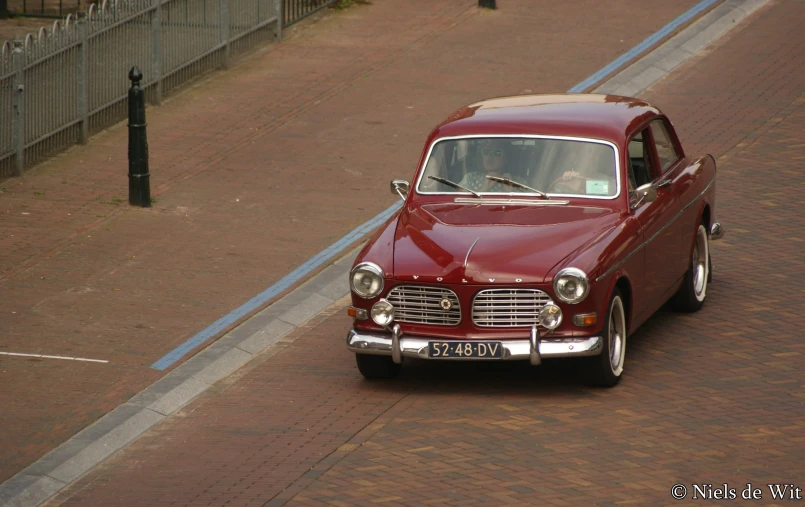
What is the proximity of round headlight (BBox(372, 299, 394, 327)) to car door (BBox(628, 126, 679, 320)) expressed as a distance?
6.11 feet

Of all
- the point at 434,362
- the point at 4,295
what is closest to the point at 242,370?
the point at 434,362

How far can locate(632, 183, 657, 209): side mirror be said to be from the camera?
32.4 ft

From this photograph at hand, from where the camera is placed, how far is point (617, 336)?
372 inches

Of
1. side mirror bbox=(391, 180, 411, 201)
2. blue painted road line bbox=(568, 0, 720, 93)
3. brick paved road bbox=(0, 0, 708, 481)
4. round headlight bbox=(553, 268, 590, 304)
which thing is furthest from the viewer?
blue painted road line bbox=(568, 0, 720, 93)

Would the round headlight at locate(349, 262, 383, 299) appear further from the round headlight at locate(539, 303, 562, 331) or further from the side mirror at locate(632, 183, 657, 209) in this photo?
the side mirror at locate(632, 183, 657, 209)

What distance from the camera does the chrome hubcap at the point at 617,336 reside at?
30.8 feet

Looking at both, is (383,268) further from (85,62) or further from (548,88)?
(548,88)

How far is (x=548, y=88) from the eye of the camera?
1805cm

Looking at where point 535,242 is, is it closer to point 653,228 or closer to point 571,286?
point 571,286

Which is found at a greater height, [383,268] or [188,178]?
[383,268]

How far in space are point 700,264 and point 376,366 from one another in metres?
3.12

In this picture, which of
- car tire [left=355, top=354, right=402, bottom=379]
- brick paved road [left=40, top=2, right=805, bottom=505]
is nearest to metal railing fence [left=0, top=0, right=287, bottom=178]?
brick paved road [left=40, top=2, right=805, bottom=505]

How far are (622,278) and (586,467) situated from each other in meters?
1.89

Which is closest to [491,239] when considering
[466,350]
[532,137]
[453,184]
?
[466,350]
